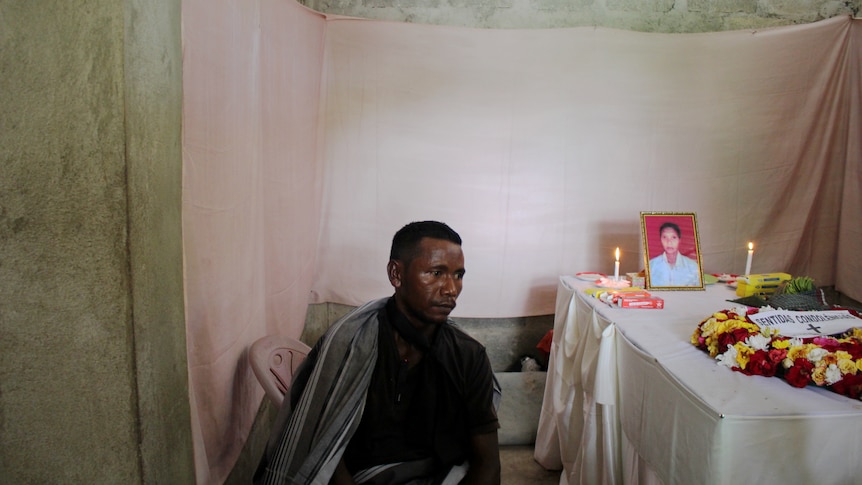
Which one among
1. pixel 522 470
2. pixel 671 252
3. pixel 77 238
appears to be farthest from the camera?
pixel 522 470

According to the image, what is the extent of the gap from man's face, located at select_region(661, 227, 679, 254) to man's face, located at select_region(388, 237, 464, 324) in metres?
1.63

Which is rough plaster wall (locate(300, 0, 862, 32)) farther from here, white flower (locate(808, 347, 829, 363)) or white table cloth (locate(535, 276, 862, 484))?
white flower (locate(808, 347, 829, 363))

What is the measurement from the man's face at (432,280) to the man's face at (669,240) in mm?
1633

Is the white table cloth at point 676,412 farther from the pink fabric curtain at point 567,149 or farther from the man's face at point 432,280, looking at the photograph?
the pink fabric curtain at point 567,149

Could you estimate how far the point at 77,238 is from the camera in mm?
1225

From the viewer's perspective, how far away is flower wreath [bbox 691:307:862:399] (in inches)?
54.6

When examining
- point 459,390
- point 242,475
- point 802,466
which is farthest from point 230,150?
point 802,466

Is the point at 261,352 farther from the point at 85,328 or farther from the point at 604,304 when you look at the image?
the point at 604,304

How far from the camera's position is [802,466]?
1284mm

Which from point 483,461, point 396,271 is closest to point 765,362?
point 483,461

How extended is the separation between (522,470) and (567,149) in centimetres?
212

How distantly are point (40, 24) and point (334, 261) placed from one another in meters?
2.50

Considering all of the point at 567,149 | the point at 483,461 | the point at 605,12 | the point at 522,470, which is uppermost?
the point at 605,12

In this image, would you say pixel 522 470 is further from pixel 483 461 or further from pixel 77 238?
pixel 77 238
